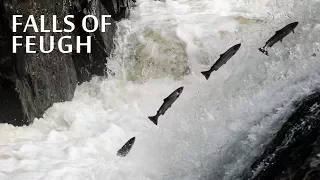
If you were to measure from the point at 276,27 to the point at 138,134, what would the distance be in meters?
2.57

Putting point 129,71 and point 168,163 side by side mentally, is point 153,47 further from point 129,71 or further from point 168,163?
point 168,163

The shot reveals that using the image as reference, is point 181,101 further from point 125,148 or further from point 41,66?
point 41,66

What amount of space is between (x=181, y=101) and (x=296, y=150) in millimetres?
3256

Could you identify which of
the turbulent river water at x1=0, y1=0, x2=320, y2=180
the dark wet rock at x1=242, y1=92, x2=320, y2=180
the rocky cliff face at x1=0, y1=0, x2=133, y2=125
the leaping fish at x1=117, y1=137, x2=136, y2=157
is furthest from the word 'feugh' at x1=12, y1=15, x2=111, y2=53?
the dark wet rock at x1=242, y1=92, x2=320, y2=180

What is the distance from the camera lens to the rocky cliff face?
6004 mm

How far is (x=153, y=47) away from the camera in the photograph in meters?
7.68

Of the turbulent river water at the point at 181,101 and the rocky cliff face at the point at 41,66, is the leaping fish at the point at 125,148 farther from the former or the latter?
the rocky cliff face at the point at 41,66

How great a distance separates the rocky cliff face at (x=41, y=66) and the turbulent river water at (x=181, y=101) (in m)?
0.17

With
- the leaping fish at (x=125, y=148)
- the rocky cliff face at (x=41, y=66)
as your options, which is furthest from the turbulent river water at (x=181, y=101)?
the rocky cliff face at (x=41, y=66)

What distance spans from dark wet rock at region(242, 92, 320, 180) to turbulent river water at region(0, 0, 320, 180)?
0.17 metres

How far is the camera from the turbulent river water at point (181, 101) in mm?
4754

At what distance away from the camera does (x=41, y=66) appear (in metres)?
6.41

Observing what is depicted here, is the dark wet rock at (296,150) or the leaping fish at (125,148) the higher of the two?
the dark wet rock at (296,150)

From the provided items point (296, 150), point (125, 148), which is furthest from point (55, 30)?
point (296, 150)
